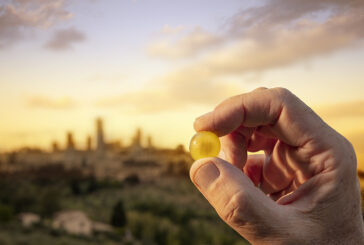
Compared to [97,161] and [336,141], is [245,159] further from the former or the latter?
[97,161]

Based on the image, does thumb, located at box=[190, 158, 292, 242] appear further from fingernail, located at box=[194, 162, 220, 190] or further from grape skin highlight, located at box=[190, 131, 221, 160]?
grape skin highlight, located at box=[190, 131, 221, 160]

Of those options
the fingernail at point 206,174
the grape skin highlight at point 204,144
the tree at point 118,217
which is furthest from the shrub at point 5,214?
the fingernail at point 206,174

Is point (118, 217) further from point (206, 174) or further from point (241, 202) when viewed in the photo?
point (241, 202)

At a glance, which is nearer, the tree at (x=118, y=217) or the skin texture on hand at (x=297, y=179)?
the skin texture on hand at (x=297, y=179)

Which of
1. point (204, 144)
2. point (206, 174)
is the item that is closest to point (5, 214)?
point (204, 144)

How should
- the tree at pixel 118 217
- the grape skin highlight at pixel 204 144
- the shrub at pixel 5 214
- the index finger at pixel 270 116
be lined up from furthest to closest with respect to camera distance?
the tree at pixel 118 217 → the shrub at pixel 5 214 → the grape skin highlight at pixel 204 144 → the index finger at pixel 270 116

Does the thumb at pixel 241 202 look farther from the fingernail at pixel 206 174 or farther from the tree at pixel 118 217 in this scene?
the tree at pixel 118 217

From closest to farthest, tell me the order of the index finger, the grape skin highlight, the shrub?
the index finger, the grape skin highlight, the shrub

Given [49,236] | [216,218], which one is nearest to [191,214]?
[216,218]

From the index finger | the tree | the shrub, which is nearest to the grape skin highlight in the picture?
the index finger
